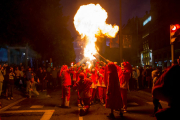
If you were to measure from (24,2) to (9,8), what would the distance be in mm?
2119

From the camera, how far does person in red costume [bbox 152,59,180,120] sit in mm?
2344

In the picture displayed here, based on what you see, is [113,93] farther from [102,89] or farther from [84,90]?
[102,89]

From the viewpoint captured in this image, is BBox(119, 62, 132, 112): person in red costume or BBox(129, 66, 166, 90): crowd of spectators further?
BBox(129, 66, 166, 90): crowd of spectators

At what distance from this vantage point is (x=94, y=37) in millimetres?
14031

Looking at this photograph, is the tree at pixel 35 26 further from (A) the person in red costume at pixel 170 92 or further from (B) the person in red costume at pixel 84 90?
(A) the person in red costume at pixel 170 92

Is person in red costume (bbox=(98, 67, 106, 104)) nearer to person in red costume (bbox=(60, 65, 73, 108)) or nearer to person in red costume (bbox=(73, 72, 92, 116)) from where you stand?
person in red costume (bbox=(60, 65, 73, 108))

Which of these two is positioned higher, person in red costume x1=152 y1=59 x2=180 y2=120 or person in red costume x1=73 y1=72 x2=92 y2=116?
person in red costume x1=152 y1=59 x2=180 y2=120

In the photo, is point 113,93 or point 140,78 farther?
point 140,78

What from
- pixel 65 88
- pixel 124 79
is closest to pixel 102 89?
pixel 65 88


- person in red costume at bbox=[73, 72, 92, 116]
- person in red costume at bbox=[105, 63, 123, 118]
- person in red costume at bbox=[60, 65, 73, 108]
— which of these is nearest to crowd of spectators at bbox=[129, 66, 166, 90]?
person in red costume at bbox=[60, 65, 73, 108]

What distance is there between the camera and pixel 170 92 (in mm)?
2373

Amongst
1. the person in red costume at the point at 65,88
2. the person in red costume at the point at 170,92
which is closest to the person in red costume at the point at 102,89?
the person in red costume at the point at 65,88

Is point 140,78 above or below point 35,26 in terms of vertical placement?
below

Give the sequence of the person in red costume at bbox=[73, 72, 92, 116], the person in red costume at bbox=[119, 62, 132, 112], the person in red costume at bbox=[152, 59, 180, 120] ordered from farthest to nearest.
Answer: the person in red costume at bbox=[119, 62, 132, 112] < the person in red costume at bbox=[73, 72, 92, 116] < the person in red costume at bbox=[152, 59, 180, 120]
